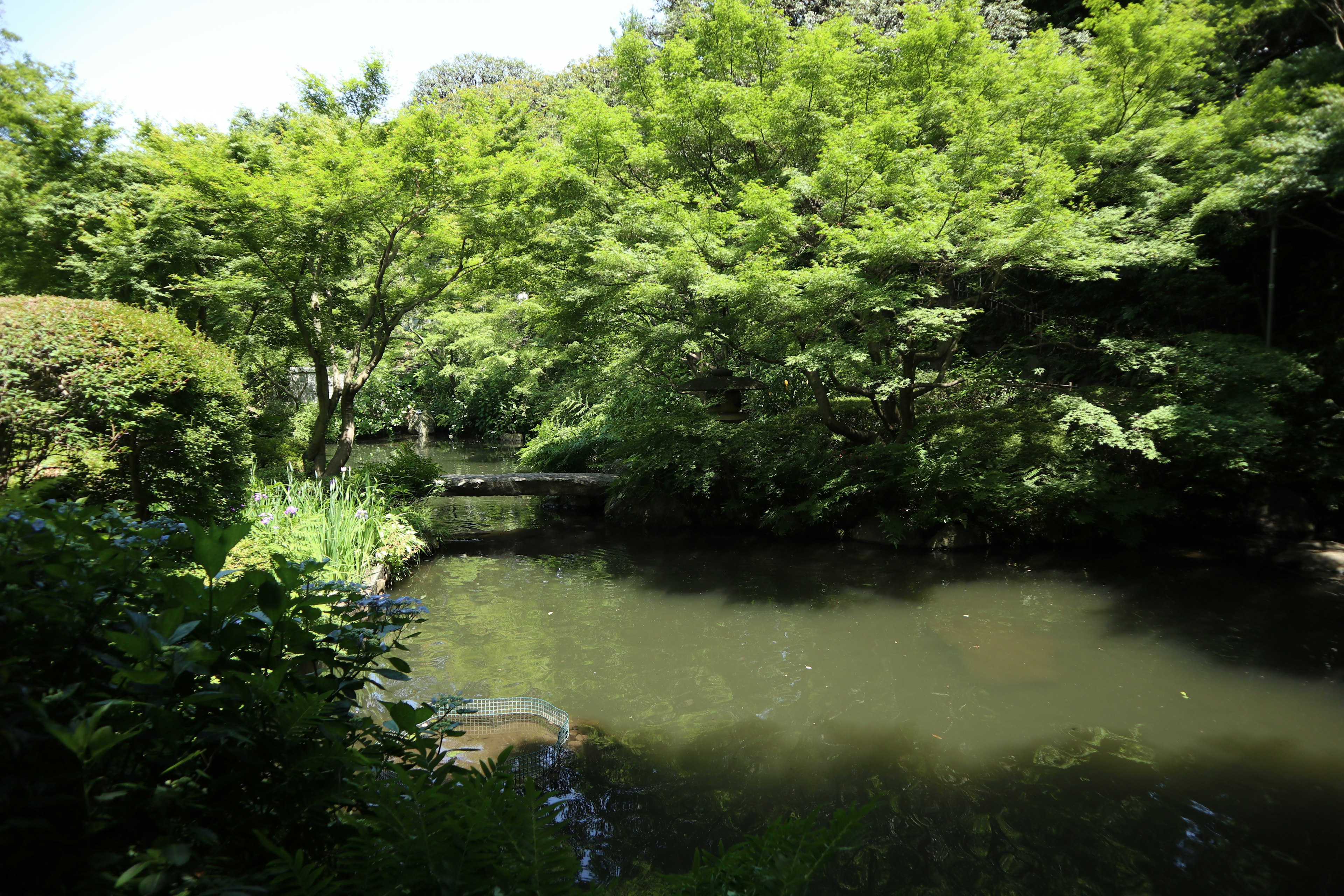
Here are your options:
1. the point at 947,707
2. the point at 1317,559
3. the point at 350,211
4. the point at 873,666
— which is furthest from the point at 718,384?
the point at 1317,559

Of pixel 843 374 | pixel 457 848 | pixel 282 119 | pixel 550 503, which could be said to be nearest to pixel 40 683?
pixel 457 848

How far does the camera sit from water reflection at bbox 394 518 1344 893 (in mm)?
3273

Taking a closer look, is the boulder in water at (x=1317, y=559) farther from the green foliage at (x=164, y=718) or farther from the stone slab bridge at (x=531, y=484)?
the green foliage at (x=164, y=718)

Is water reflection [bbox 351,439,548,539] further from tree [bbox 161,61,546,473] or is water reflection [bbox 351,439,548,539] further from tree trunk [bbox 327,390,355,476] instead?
tree [bbox 161,61,546,473]

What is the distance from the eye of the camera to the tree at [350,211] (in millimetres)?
7480

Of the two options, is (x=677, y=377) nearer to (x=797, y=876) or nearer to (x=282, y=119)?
(x=282, y=119)

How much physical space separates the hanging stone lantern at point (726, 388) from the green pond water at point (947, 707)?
2.01m

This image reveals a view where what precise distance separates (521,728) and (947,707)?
2793 millimetres

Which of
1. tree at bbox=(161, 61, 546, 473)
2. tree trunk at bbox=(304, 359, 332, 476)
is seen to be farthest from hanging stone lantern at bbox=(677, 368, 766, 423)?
tree trunk at bbox=(304, 359, 332, 476)

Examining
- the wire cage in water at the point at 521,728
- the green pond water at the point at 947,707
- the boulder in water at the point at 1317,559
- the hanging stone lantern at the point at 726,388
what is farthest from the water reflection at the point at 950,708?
the hanging stone lantern at the point at 726,388

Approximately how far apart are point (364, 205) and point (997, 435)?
8.00 meters

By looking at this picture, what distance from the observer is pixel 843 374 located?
28.6 ft

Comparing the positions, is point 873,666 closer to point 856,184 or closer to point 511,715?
point 511,715

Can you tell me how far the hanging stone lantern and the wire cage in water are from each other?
5.05m
